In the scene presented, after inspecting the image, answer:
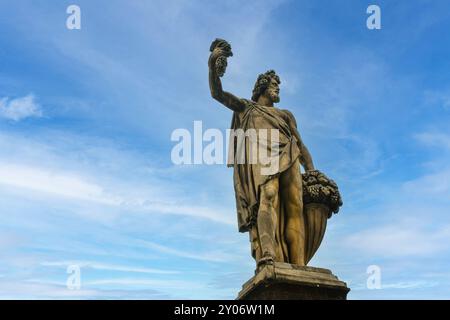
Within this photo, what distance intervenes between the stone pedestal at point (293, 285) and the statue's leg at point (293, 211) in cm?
71

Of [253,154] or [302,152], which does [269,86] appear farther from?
[253,154]

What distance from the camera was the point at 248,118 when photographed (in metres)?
10.6

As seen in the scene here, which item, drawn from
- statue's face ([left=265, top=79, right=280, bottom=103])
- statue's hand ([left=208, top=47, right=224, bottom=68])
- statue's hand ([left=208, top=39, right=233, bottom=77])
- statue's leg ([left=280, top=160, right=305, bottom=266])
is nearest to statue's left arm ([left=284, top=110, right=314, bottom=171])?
statue's face ([left=265, top=79, right=280, bottom=103])

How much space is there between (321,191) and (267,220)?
51.7 inches

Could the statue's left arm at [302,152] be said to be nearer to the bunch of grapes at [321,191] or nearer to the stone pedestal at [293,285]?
the bunch of grapes at [321,191]

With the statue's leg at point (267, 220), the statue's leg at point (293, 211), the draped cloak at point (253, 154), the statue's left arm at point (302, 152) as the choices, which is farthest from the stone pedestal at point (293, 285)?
the statue's left arm at point (302, 152)

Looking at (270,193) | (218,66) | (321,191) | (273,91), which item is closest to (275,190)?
(270,193)

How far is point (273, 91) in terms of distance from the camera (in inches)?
435

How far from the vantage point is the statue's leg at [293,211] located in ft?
31.8
